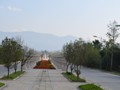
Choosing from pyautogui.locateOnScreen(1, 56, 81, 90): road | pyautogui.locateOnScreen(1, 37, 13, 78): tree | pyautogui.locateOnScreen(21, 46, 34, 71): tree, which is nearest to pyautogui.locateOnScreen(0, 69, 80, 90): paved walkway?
pyautogui.locateOnScreen(1, 56, 81, 90): road

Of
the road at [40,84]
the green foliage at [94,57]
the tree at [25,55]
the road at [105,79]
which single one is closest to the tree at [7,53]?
the road at [40,84]

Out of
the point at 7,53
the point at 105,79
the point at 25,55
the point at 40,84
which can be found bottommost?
the point at 105,79

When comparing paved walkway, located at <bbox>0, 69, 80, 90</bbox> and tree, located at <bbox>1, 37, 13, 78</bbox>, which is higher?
tree, located at <bbox>1, 37, 13, 78</bbox>

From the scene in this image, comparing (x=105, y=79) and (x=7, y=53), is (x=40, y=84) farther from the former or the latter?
(x=105, y=79)

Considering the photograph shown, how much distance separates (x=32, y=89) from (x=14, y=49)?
60.5 feet

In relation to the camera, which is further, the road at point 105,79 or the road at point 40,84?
the road at point 105,79

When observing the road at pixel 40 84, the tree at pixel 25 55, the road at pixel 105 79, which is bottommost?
the road at pixel 105 79

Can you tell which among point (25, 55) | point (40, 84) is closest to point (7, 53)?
point (40, 84)

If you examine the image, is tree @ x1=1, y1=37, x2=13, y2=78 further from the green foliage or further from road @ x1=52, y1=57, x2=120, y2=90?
the green foliage

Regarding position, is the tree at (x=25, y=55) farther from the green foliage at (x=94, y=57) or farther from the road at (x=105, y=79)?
the green foliage at (x=94, y=57)

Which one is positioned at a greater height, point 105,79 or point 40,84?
point 40,84

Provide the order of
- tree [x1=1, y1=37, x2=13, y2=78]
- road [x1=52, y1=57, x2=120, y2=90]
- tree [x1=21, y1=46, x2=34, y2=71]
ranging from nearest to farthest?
1. road [x1=52, y1=57, x2=120, y2=90]
2. tree [x1=1, y1=37, x2=13, y2=78]
3. tree [x1=21, y1=46, x2=34, y2=71]

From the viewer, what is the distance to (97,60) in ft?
297

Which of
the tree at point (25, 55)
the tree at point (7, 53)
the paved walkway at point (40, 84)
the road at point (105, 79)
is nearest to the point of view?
the paved walkway at point (40, 84)
